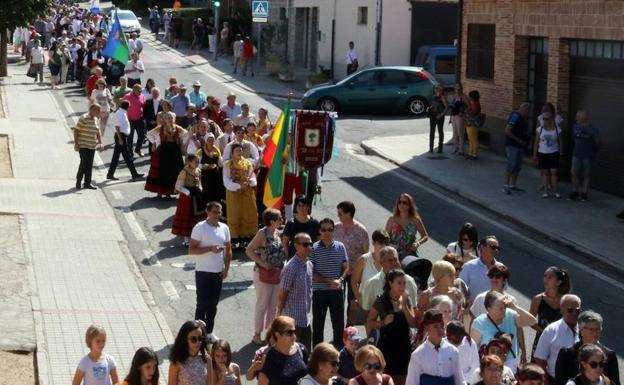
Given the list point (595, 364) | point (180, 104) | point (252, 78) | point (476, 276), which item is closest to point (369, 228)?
point (180, 104)

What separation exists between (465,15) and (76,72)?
1573cm

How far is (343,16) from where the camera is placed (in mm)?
43812

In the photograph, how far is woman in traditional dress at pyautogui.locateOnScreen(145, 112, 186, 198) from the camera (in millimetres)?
20866

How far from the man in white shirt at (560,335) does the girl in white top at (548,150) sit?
11.7 m

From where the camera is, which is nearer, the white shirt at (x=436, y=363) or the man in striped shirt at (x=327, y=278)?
the white shirt at (x=436, y=363)

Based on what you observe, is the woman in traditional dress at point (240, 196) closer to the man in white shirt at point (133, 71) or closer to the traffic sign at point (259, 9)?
the man in white shirt at point (133, 71)

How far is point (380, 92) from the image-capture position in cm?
3412

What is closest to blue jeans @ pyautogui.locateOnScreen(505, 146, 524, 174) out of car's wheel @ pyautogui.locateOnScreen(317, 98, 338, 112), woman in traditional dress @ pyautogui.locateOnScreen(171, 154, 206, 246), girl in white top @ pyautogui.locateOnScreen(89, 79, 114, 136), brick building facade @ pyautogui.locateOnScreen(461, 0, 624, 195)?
brick building facade @ pyautogui.locateOnScreen(461, 0, 624, 195)

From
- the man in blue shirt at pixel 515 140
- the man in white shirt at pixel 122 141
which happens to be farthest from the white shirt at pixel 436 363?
the man in white shirt at pixel 122 141

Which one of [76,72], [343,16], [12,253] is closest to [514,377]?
[12,253]

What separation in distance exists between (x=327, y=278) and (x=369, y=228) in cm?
682

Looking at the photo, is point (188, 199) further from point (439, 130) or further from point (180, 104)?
point (439, 130)

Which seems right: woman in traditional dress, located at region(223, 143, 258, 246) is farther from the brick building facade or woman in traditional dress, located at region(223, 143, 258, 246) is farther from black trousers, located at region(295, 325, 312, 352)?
the brick building facade

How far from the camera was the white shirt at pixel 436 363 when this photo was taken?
9.65 m
